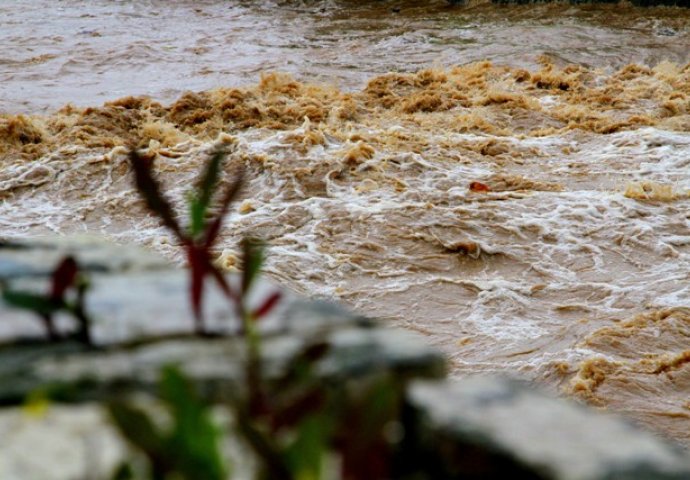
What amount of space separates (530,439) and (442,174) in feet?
24.0

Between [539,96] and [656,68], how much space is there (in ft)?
8.15

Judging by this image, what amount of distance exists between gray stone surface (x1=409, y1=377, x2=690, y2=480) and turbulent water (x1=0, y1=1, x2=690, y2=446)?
11.8 ft

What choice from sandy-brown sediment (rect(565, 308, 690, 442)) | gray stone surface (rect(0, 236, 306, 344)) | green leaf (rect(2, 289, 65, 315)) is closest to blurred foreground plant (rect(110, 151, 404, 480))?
green leaf (rect(2, 289, 65, 315))

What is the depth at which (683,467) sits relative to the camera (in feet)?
2.45

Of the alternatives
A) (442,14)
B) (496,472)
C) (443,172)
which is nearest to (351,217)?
(443,172)

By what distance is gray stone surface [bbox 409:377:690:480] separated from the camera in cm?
75

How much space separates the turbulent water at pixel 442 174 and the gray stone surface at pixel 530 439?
3.59 m

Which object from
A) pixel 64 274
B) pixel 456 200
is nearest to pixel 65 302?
pixel 64 274

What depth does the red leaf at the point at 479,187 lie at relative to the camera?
302 inches

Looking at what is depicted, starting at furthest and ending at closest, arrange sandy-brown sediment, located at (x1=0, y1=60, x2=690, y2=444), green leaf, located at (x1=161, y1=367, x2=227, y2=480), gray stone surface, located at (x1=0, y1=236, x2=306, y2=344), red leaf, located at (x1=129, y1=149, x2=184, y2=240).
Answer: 1. sandy-brown sediment, located at (x1=0, y1=60, x2=690, y2=444)
2. gray stone surface, located at (x1=0, y1=236, x2=306, y2=344)
3. red leaf, located at (x1=129, y1=149, x2=184, y2=240)
4. green leaf, located at (x1=161, y1=367, x2=227, y2=480)

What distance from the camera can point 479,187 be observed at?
7.70m

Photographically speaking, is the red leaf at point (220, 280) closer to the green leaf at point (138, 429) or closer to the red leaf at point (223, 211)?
the red leaf at point (223, 211)

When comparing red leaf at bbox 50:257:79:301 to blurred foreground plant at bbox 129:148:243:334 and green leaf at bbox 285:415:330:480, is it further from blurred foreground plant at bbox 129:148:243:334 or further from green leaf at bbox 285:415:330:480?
green leaf at bbox 285:415:330:480

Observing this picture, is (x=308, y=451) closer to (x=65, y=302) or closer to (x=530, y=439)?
(x=530, y=439)
